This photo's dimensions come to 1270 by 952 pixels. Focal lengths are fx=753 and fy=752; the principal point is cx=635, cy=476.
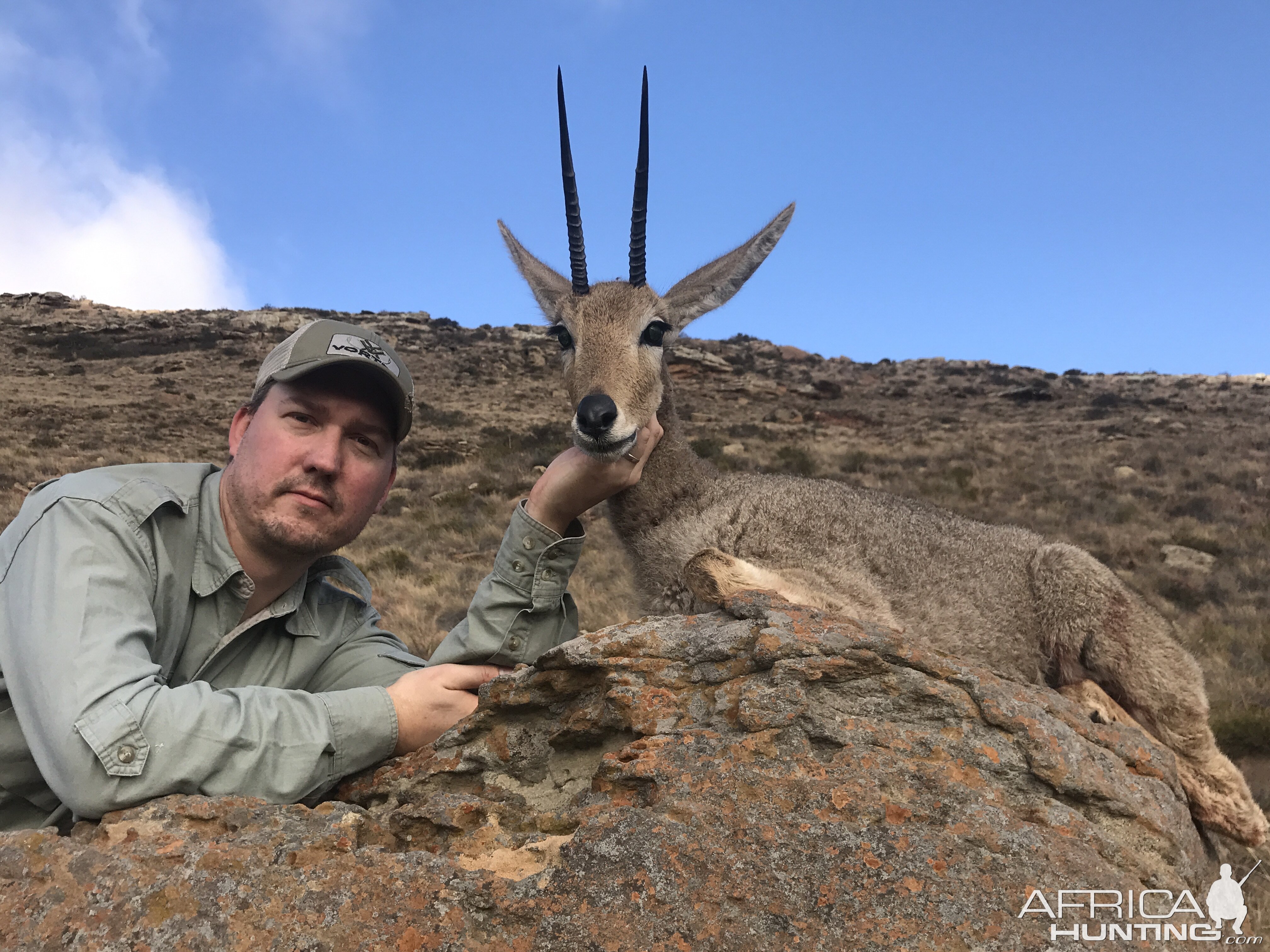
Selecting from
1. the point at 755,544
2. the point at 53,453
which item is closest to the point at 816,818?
the point at 755,544

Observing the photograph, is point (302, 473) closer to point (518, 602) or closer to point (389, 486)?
point (389, 486)

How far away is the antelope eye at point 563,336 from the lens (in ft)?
19.5

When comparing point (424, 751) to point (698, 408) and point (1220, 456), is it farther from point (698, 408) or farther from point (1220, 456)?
point (698, 408)

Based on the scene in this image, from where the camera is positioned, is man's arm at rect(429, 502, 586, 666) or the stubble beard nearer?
the stubble beard

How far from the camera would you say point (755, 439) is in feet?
98.2

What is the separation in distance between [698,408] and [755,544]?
1401 inches

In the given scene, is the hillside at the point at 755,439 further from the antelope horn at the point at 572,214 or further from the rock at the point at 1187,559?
the antelope horn at the point at 572,214

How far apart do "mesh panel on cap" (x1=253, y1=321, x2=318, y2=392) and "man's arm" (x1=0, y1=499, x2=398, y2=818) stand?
36.3 inches

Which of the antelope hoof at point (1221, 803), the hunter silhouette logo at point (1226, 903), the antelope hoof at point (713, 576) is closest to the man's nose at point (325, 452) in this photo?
the antelope hoof at point (713, 576)

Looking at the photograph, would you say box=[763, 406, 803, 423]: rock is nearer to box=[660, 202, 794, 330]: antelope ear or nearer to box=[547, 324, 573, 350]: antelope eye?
box=[660, 202, 794, 330]: antelope ear

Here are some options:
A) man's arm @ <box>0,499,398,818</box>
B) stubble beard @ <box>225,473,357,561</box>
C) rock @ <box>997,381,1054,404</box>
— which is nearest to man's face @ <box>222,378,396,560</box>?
stubble beard @ <box>225,473,357,561</box>

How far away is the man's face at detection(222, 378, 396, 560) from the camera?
3100mm

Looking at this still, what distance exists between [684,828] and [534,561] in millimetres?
1531

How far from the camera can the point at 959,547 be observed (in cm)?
592
